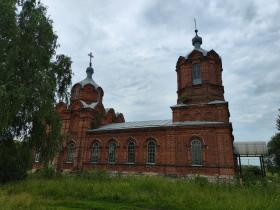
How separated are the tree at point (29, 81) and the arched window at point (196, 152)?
11252mm

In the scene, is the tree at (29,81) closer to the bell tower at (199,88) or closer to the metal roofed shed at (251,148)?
the bell tower at (199,88)

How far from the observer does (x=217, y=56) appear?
80.2 ft

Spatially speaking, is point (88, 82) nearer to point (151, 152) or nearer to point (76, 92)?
point (76, 92)

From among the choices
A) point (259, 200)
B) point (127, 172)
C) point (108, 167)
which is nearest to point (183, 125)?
point (127, 172)

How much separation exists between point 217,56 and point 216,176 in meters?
12.3

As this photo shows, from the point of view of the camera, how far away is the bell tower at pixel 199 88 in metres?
21.8

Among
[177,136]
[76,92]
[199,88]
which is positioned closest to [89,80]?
[76,92]

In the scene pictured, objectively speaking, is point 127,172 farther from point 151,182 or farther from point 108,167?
point 151,182

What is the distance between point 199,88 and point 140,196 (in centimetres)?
1519

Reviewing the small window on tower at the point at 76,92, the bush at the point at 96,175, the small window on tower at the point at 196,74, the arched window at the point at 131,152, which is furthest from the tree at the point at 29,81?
the small window on tower at the point at 76,92

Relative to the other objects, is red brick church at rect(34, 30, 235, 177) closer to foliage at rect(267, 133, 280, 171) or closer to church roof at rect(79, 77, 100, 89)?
church roof at rect(79, 77, 100, 89)

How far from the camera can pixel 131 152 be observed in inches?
904

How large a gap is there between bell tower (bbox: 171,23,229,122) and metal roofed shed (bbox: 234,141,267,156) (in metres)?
3.76

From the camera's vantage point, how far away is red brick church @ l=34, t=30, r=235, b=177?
64.3 ft
